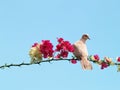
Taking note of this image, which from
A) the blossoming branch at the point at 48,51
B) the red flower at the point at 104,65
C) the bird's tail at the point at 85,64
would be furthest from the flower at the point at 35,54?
the red flower at the point at 104,65

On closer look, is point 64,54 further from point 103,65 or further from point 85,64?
point 103,65

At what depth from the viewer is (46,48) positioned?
292 inches

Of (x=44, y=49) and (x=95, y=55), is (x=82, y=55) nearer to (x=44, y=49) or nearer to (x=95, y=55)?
(x=95, y=55)

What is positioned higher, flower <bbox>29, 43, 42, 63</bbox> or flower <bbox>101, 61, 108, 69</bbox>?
flower <bbox>29, 43, 42, 63</bbox>

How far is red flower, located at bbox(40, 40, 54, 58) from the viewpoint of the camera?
7.27 meters

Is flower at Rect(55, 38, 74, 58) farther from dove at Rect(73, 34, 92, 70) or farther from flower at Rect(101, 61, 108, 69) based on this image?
flower at Rect(101, 61, 108, 69)

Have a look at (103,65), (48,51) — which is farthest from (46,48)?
Answer: (103,65)

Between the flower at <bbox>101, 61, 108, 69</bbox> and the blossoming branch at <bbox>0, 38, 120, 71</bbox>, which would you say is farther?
the flower at <bbox>101, 61, 108, 69</bbox>

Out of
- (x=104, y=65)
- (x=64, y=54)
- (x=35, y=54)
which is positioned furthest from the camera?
(x=104, y=65)

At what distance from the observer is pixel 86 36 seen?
34.7ft

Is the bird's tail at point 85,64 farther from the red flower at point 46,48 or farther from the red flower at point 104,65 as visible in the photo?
the red flower at point 46,48

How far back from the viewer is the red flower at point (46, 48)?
7.27 metres

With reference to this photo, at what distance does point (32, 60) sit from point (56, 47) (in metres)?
0.73

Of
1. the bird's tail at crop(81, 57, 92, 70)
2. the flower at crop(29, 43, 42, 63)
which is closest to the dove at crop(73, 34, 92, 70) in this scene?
the bird's tail at crop(81, 57, 92, 70)
